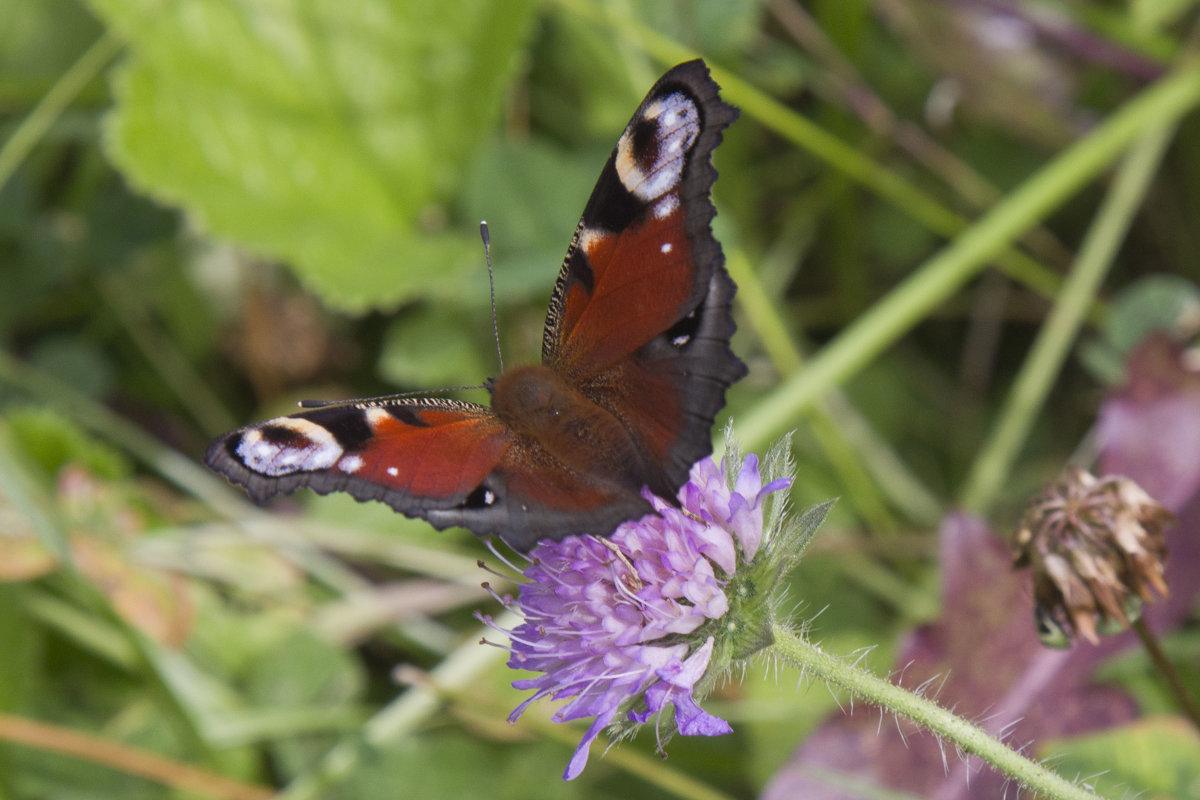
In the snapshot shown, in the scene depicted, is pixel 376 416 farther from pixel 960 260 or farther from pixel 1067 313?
pixel 1067 313

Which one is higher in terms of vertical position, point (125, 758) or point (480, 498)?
point (480, 498)

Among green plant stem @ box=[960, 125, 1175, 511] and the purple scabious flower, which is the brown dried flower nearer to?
the purple scabious flower

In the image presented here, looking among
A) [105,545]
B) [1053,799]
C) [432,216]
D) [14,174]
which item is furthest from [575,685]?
[14,174]

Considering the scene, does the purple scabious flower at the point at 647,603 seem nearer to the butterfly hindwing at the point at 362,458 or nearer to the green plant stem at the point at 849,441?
the butterfly hindwing at the point at 362,458

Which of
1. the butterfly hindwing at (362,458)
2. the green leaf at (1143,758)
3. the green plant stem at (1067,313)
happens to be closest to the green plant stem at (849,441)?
the green plant stem at (1067,313)

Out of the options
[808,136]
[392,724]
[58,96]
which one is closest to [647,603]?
[392,724]

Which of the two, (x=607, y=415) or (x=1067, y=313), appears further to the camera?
(x=1067, y=313)
